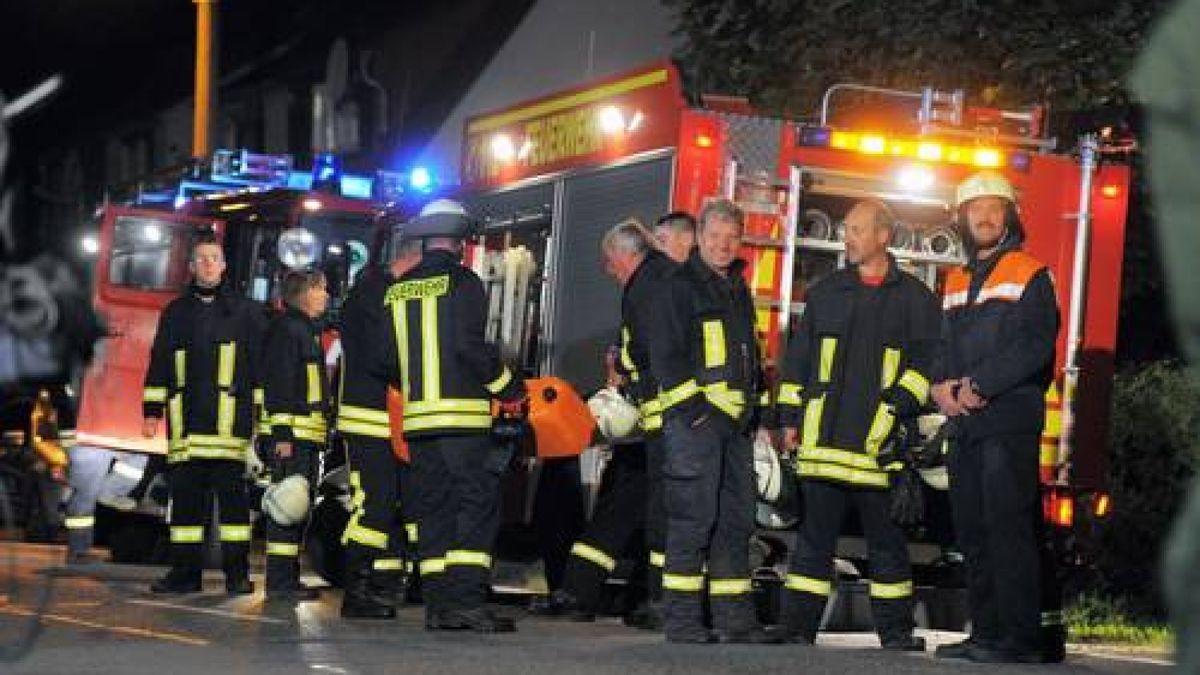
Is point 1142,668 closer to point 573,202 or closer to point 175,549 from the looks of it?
point 573,202

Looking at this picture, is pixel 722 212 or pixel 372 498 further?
pixel 372 498

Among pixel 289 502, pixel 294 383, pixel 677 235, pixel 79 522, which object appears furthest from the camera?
pixel 79 522

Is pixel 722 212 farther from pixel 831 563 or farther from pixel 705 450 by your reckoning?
pixel 831 563

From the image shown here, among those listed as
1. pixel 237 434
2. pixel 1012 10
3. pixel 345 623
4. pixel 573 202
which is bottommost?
pixel 345 623

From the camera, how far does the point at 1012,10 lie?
1571 cm

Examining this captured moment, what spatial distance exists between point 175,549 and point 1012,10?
23.4 feet

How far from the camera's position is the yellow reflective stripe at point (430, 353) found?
367 inches

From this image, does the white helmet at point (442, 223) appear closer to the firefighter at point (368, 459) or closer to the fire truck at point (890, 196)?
the firefighter at point (368, 459)

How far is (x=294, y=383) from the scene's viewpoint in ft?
36.8

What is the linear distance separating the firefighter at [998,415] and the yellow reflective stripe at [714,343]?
84 cm

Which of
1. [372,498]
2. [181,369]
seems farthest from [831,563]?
[181,369]

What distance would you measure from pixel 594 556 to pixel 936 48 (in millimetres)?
6564

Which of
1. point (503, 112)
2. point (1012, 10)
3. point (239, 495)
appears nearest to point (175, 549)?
point (239, 495)

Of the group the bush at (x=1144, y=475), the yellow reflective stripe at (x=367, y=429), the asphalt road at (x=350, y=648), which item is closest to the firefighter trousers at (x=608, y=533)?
the asphalt road at (x=350, y=648)
